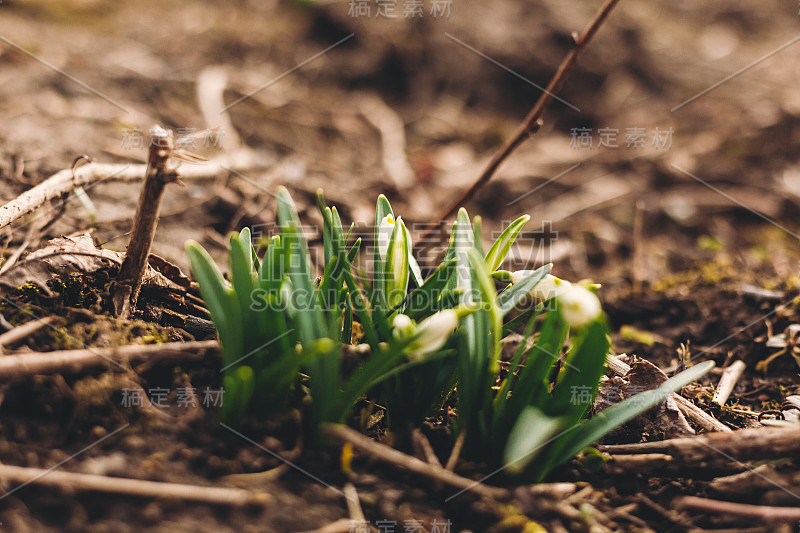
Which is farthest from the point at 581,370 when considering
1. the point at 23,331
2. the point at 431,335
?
the point at 23,331

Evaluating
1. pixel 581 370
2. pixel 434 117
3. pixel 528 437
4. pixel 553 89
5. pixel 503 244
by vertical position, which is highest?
pixel 434 117

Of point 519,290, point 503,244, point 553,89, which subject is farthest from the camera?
point 553,89

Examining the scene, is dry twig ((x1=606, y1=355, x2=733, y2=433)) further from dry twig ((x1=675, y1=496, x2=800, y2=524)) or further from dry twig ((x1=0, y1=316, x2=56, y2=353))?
dry twig ((x1=0, y1=316, x2=56, y2=353))

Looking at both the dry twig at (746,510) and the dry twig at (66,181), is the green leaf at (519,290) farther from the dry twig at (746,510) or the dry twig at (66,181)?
the dry twig at (66,181)

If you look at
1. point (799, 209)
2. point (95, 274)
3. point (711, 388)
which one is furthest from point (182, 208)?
point (799, 209)

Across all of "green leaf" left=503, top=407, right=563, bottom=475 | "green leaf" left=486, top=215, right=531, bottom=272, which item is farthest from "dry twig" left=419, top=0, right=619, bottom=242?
"green leaf" left=503, top=407, right=563, bottom=475

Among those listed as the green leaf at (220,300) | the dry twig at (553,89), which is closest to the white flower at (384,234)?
the green leaf at (220,300)

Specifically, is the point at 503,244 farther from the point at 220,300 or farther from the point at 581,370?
the point at 220,300
